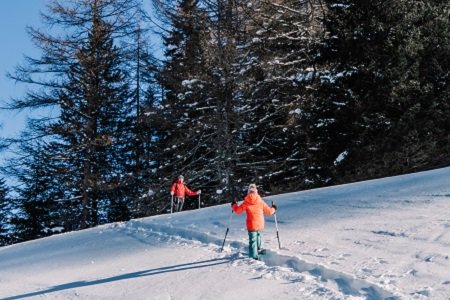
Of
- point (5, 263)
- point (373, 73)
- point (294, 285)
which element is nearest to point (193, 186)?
point (373, 73)

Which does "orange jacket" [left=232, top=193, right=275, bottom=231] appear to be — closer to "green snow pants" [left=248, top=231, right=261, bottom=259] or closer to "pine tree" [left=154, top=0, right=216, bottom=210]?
"green snow pants" [left=248, top=231, right=261, bottom=259]

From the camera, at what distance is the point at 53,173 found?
26500mm

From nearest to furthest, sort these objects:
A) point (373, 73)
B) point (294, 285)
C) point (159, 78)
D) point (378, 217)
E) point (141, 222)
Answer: point (294, 285) → point (378, 217) → point (141, 222) → point (373, 73) → point (159, 78)

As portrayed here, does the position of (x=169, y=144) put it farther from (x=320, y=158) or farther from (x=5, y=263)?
(x=5, y=263)

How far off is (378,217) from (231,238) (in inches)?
128

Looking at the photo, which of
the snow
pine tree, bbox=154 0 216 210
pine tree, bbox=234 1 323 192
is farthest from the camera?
pine tree, bbox=154 0 216 210

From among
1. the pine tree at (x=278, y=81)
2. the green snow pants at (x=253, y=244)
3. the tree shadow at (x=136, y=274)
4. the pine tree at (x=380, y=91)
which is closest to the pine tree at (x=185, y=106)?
the pine tree at (x=278, y=81)

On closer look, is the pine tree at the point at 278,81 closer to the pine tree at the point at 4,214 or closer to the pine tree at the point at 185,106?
the pine tree at the point at 185,106

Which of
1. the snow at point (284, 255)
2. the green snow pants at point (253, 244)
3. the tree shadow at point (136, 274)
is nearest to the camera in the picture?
the snow at point (284, 255)

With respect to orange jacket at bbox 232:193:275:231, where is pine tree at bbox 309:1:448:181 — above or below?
above

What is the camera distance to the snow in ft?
26.0

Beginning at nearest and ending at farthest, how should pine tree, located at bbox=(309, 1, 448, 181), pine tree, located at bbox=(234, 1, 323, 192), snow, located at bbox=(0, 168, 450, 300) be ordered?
snow, located at bbox=(0, 168, 450, 300), pine tree, located at bbox=(309, 1, 448, 181), pine tree, located at bbox=(234, 1, 323, 192)

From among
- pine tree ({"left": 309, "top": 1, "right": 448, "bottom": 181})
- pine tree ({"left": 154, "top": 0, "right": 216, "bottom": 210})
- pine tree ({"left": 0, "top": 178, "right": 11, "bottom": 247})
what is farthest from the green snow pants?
pine tree ({"left": 0, "top": 178, "right": 11, "bottom": 247})

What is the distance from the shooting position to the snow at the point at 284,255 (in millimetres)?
7924
